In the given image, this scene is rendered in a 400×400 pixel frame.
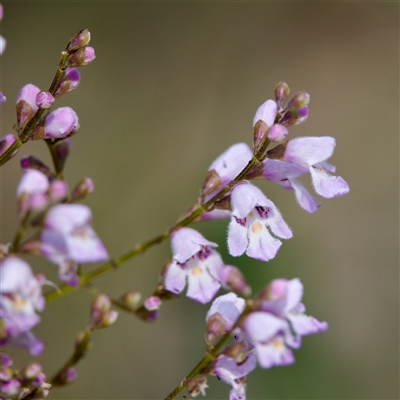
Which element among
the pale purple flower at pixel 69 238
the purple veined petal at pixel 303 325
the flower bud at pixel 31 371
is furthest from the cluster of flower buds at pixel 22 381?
the purple veined petal at pixel 303 325

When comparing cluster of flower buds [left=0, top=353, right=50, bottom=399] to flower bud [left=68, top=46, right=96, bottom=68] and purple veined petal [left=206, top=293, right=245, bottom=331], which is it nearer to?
purple veined petal [left=206, top=293, right=245, bottom=331]

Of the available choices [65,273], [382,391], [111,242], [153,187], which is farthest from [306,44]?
[65,273]

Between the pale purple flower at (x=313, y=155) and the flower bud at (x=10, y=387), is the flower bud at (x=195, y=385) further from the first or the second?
the pale purple flower at (x=313, y=155)

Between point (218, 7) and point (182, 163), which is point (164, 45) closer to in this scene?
point (218, 7)

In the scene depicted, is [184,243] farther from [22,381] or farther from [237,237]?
[22,381]

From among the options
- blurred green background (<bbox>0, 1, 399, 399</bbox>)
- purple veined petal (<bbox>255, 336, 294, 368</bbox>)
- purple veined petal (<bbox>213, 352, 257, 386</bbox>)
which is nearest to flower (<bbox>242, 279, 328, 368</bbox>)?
purple veined petal (<bbox>255, 336, 294, 368</bbox>)
